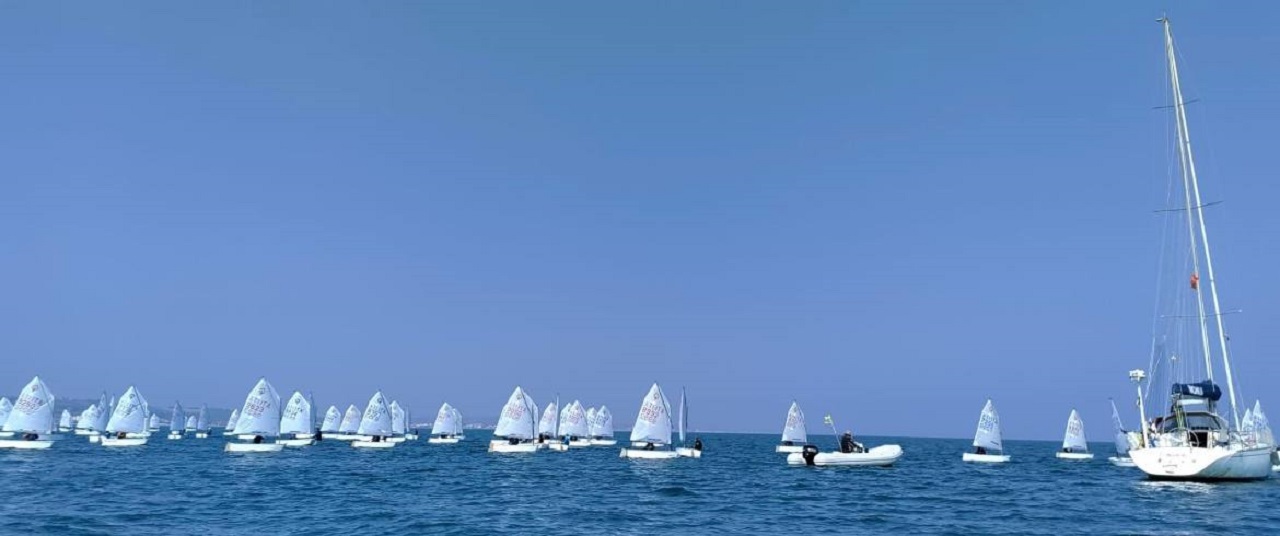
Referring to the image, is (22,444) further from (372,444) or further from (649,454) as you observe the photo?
(649,454)

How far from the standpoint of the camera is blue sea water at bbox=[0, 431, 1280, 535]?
3747 centimetres

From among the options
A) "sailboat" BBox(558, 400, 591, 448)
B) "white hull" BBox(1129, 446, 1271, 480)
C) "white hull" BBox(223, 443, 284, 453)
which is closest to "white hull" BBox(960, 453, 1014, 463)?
"white hull" BBox(1129, 446, 1271, 480)

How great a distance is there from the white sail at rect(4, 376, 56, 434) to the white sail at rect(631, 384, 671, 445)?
6786 cm

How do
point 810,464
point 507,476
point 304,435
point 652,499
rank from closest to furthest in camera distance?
1. point 652,499
2. point 507,476
3. point 810,464
4. point 304,435

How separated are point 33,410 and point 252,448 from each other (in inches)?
1034

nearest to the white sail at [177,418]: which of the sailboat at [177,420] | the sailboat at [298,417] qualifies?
the sailboat at [177,420]

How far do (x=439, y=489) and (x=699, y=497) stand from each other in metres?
16.7

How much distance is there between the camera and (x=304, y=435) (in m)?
130

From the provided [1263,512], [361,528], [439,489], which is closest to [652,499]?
[439,489]

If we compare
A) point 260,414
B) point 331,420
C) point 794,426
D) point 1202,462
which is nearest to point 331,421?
point 331,420

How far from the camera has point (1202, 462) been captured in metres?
54.2

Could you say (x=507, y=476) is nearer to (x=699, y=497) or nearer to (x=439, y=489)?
(x=439, y=489)

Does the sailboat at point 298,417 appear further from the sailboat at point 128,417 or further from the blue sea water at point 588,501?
the blue sea water at point 588,501

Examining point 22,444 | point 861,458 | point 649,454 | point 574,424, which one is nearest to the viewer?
point 861,458
